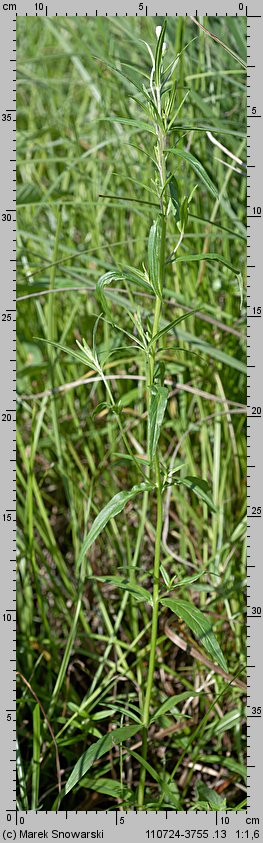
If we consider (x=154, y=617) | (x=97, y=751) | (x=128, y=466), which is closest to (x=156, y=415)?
(x=154, y=617)

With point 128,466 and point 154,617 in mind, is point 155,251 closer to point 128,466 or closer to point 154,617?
point 154,617

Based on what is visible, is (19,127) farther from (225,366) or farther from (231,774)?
(231,774)

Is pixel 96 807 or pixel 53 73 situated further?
pixel 53 73

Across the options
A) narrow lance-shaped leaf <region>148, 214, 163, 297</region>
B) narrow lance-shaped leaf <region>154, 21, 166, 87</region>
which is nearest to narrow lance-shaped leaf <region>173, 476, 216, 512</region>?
narrow lance-shaped leaf <region>148, 214, 163, 297</region>

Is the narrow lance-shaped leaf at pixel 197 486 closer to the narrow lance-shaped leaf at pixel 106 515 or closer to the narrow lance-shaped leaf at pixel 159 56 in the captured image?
the narrow lance-shaped leaf at pixel 106 515

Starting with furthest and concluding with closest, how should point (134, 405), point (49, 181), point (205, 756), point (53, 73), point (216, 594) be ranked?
1. point (53, 73)
2. point (49, 181)
3. point (134, 405)
4. point (216, 594)
5. point (205, 756)

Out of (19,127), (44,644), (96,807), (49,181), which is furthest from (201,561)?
(19,127)
